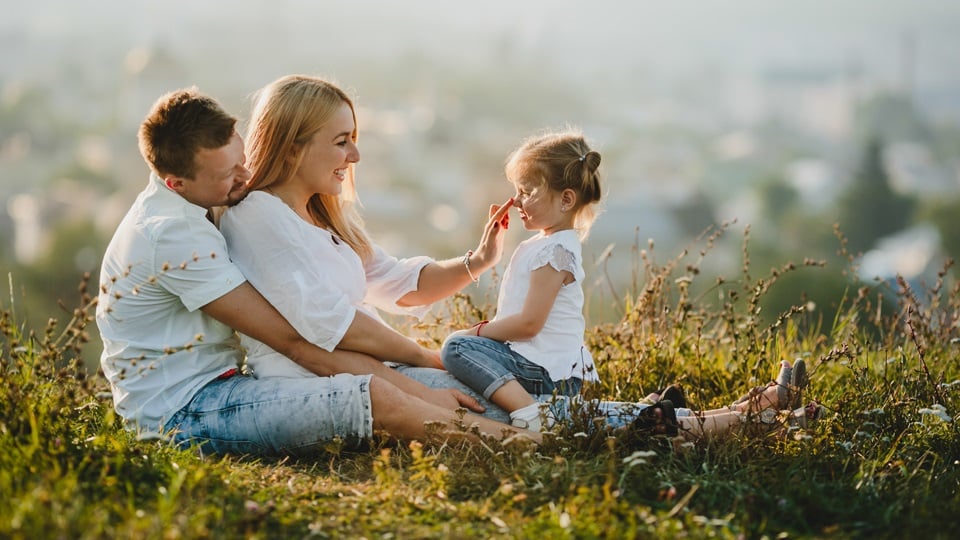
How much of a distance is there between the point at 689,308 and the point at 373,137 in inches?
4202

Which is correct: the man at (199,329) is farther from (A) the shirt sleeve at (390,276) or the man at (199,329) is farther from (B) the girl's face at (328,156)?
(A) the shirt sleeve at (390,276)

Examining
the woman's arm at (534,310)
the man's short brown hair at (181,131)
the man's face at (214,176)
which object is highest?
the man's short brown hair at (181,131)

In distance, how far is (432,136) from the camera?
115 meters

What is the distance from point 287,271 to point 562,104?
12567 centimetres

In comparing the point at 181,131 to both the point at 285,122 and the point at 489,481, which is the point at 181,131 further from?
the point at 489,481

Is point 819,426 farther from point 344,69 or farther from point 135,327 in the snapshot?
point 344,69

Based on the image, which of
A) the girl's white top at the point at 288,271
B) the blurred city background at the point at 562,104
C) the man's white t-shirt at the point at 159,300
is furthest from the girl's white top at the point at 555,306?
the blurred city background at the point at 562,104

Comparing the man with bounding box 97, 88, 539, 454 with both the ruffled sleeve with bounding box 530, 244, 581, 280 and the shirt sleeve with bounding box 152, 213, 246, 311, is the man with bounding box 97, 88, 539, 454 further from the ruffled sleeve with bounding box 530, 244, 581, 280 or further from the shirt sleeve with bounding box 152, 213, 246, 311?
the ruffled sleeve with bounding box 530, 244, 581, 280

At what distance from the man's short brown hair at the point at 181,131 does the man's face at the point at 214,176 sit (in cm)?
2

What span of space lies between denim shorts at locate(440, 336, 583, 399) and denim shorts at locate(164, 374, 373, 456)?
1.31ft

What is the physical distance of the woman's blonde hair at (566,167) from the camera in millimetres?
3811

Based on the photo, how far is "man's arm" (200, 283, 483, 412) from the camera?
343 centimetres

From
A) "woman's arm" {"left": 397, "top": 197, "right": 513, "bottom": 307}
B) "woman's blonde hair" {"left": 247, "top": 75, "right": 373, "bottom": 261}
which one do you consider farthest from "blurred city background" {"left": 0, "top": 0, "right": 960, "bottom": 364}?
"woman's blonde hair" {"left": 247, "top": 75, "right": 373, "bottom": 261}

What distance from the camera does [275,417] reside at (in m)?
3.44
